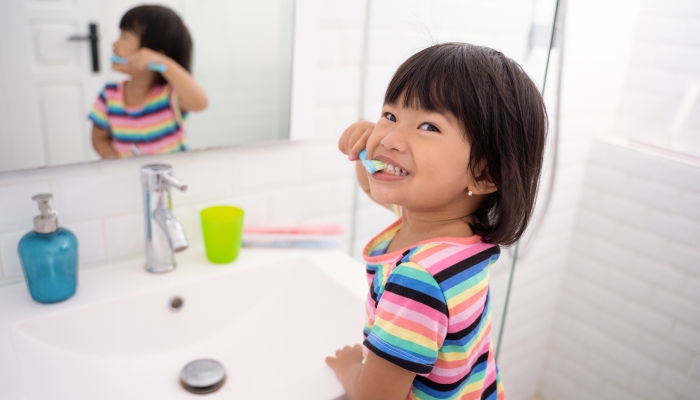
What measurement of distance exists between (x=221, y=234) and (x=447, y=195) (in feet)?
1.56

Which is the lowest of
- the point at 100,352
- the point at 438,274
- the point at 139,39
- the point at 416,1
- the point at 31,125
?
the point at 100,352

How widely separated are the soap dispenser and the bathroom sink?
41 millimetres

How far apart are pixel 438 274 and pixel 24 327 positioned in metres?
0.62

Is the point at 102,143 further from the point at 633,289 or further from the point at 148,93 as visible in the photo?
the point at 633,289

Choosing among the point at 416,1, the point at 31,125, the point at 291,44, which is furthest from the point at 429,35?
the point at 31,125

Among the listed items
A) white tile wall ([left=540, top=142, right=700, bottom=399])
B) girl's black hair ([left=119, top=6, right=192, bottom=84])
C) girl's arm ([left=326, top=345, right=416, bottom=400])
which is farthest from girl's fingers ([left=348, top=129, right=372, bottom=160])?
white tile wall ([left=540, top=142, right=700, bottom=399])

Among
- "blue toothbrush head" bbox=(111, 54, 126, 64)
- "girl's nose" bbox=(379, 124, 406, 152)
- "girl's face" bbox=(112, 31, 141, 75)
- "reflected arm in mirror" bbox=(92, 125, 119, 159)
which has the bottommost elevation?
"reflected arm in mirror" bbox=(92, 125, 119, 159)

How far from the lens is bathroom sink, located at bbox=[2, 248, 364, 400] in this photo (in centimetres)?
82

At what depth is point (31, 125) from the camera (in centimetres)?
84

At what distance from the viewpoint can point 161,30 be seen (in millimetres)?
917

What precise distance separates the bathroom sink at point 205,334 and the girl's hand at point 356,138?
285 mm

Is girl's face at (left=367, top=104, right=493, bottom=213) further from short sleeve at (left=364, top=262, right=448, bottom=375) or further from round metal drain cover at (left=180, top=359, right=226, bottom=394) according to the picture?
round metal drain cover at (left=180, top=359, right=226, bottom=394)

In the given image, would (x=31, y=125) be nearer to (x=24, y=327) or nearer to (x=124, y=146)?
(x=124, y=146)

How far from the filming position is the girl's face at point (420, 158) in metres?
0.66
